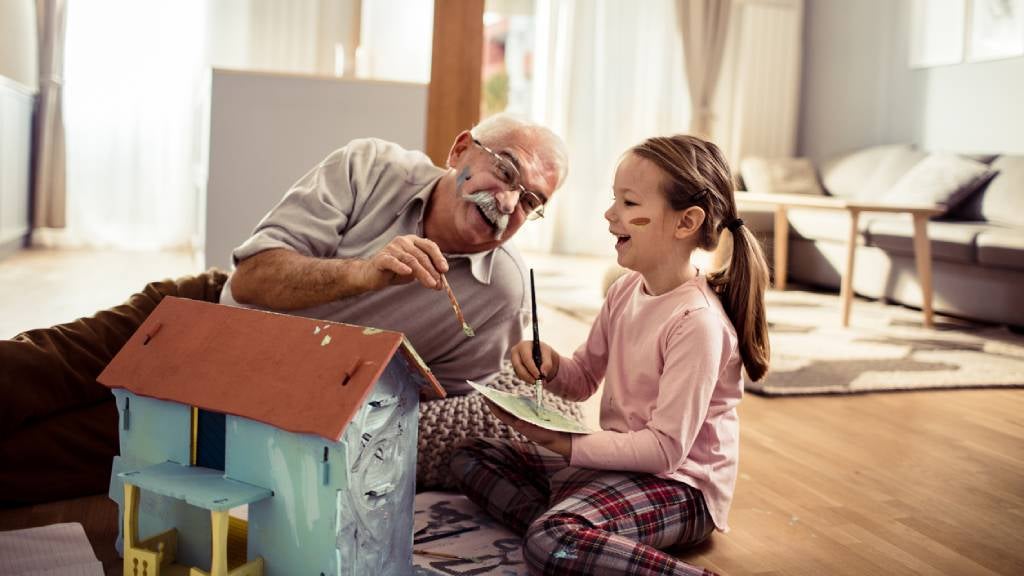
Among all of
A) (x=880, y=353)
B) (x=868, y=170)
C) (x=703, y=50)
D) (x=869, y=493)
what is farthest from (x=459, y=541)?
(x=703, y=50)

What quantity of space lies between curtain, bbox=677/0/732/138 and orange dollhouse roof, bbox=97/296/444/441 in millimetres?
6271

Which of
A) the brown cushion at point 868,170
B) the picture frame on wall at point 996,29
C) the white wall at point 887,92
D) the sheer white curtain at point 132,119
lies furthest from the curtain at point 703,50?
the sheer white curtain at point 132,119

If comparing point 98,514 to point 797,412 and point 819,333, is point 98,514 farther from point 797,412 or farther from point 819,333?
point 819,333

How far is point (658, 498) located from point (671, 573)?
182mm

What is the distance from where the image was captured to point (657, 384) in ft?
5.19

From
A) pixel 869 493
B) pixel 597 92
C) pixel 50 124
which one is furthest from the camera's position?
pixel 597 92

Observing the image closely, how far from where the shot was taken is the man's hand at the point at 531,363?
168cm

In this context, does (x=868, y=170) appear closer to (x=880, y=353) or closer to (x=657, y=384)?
(x=880, y=353)

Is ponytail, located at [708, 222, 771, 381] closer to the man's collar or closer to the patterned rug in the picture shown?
the man's collar

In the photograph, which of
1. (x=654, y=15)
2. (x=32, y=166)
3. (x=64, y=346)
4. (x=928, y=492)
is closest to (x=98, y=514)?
(x=64, y=346)

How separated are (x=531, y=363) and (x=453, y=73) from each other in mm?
1704

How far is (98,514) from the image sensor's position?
171cm

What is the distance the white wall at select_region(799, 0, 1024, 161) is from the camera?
563 centimetres

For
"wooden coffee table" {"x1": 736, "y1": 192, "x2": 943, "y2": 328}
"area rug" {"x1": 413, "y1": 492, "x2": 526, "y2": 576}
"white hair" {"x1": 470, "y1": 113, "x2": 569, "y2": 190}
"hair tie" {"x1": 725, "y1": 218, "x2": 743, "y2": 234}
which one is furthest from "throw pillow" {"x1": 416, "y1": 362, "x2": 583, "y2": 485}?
"wooden coffee table" {"x1": 736, "y1": 192, "x2": 943, "y2": 328}
